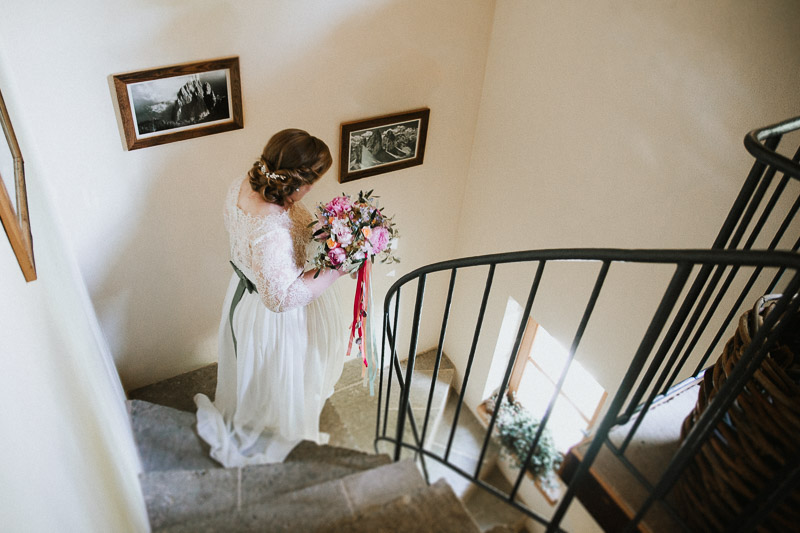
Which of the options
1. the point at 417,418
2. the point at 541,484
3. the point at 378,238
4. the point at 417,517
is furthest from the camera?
the point at 541,484

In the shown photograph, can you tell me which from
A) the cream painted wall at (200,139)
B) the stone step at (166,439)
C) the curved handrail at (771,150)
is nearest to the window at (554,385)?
the cream painted wall at (200,139)

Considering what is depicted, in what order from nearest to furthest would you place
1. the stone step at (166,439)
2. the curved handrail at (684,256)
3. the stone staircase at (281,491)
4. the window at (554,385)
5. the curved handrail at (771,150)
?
1. the curved handrail at (684,256)
2. the curved handrail at (771,150)
3. the stone staircase at (281,491)
4. the stone step at (166,439)
5. the window at (554,385)

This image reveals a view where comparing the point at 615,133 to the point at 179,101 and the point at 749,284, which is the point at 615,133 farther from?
the point at 179,101

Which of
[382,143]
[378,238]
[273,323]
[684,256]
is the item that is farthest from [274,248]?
[684,256]

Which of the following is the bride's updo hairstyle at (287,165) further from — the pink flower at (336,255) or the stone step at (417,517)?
the stone step at (417,517)

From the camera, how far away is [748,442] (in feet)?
3.99

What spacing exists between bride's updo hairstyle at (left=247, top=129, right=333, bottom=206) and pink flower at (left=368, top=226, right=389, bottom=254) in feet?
1.21

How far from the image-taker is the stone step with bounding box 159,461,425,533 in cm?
249

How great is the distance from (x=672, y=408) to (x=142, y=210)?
249 cm

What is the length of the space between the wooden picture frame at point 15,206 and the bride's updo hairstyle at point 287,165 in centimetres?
88

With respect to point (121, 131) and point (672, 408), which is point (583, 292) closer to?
point (672, 408)

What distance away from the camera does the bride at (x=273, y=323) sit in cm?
242

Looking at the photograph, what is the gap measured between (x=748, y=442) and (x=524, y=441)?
3689 mm

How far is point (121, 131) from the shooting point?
2.57m
